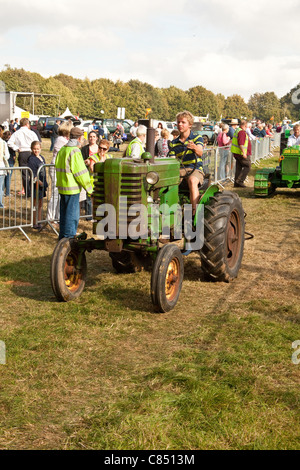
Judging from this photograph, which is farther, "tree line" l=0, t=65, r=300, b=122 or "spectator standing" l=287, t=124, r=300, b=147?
"tree line" l=0, t=65, r=300, b=122

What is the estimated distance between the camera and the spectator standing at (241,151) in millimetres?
15398

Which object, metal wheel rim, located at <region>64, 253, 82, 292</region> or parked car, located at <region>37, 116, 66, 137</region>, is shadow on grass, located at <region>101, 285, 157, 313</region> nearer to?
metal wheel rim, located at <region>64, 253, 82, 292</region>

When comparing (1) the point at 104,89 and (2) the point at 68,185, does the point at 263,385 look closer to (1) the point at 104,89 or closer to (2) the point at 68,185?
(2) the point at 68,185

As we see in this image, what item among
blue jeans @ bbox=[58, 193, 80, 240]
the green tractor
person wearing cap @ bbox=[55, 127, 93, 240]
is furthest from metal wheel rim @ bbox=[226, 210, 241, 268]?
the green tractor

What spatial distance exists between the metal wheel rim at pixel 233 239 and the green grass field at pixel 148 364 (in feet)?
1.02

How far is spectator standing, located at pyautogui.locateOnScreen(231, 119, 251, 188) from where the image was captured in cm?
1540

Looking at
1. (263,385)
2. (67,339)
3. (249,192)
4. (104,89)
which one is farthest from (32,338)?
(104,89)

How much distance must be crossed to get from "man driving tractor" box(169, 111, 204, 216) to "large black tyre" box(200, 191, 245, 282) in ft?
0.83

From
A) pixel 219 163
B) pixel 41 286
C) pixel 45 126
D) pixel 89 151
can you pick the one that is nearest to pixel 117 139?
pixel 45 126

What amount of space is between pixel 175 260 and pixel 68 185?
2.11 meters

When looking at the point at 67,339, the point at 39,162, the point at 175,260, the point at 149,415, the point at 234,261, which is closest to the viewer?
the point at 149,415

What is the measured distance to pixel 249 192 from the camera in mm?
15133

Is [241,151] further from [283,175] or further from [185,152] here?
[185,152]

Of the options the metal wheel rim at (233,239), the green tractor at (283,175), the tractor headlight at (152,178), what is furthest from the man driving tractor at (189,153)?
the green tractor at (283,175)
